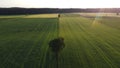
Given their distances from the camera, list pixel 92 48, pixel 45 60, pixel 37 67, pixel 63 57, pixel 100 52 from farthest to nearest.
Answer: pixel 92 48 → pixel 100 52 → pixel 63 57 → pixel 45 60 → pixel 37 67

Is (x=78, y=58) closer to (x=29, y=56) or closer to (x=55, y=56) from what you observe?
(x=55, y=56)

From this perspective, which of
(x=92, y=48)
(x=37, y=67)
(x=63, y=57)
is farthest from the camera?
(x=92, y=48)

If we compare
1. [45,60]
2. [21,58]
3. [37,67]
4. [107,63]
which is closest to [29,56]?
[21,58]

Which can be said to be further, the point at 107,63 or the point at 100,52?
the point at 100,52

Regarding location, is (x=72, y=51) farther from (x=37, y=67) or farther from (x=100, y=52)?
(x=37, y=67)

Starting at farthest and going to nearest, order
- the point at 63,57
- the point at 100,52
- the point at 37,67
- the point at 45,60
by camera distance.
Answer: the point at 100,52, the point at 63,57, the point at 45,60, the point at 37,67

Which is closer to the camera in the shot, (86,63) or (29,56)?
(86,63)

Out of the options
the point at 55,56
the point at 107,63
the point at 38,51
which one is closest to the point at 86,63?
the point at 107,63

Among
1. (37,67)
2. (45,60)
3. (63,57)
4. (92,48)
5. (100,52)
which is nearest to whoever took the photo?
(37,67)
